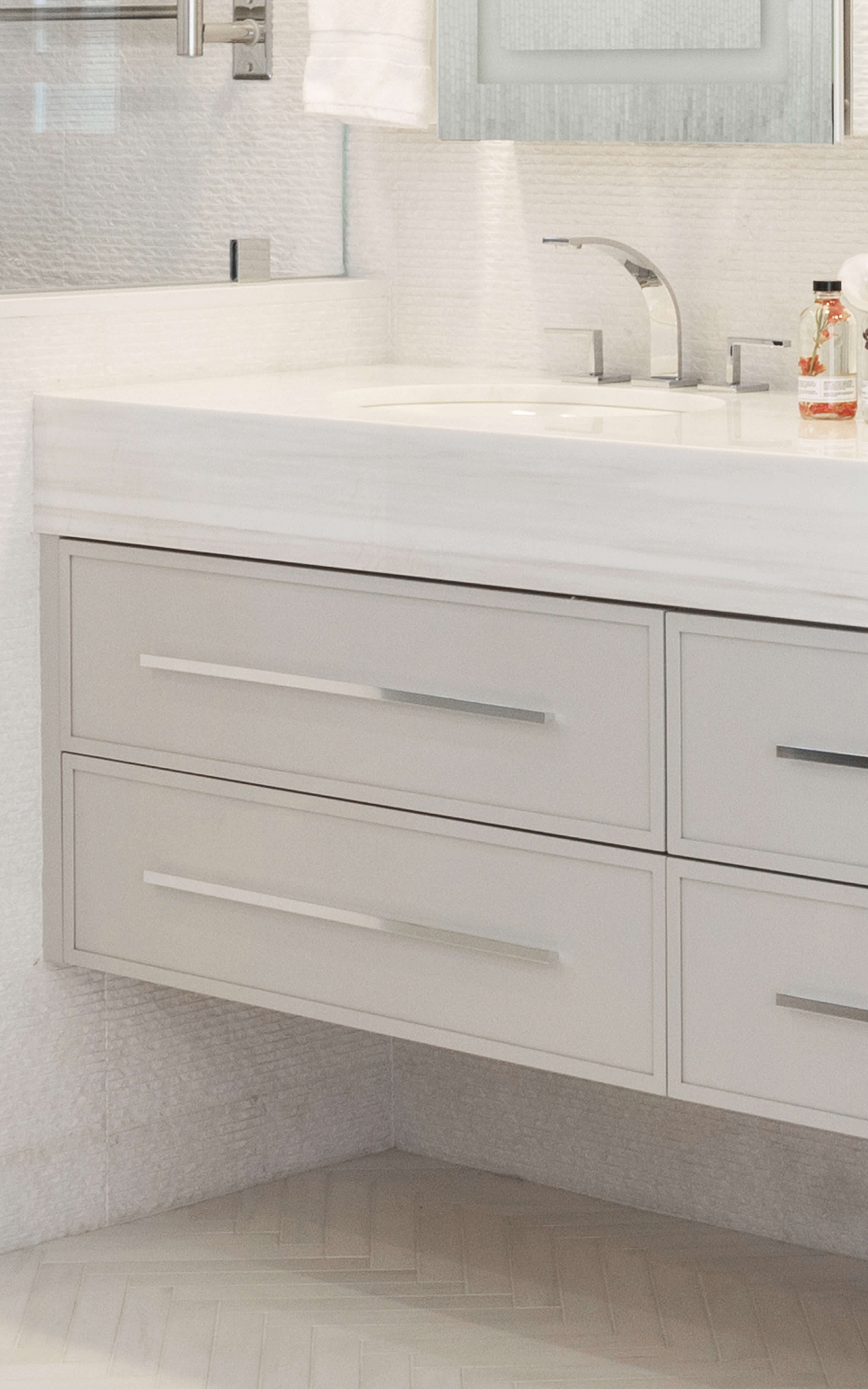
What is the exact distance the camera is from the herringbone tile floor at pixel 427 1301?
6.77 ft

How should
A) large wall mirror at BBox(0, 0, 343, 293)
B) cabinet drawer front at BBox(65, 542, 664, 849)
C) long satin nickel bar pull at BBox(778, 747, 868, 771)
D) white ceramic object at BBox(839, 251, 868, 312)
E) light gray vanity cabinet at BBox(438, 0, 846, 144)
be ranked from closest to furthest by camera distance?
long satin nickel bar pull at BBox(778, 747, 868, 771), cabinet drawer front at BBox(65, 542, 664, 849), white ceramic object at BBox(839, 251, 868, 312), light gray vanity cabinet at BBox(438, 0, 846, 144), large wall mirror at BBox(0, 0, 343, 293)

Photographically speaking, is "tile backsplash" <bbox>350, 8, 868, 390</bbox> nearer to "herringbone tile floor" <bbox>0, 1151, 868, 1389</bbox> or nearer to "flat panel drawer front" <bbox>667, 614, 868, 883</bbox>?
"flat panel drawer front" <bbox>667, 614, 868, 883</bbox>

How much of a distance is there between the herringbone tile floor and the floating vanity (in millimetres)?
351

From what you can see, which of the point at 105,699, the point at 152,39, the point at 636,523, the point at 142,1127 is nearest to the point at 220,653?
the point at 105,699

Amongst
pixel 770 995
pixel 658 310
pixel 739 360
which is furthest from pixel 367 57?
pixel 770 995

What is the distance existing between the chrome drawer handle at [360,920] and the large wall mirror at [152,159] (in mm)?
666

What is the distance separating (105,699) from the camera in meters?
2.19

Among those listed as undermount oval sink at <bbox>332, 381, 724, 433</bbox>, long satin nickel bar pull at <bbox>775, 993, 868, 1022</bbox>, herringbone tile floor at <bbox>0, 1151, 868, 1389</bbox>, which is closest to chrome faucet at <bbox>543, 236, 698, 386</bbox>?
undermount oval sink at <bbox>332, 381, 724, 433</bbox>

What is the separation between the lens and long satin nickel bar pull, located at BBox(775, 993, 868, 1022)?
5.55 ft

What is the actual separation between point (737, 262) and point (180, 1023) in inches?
42.3

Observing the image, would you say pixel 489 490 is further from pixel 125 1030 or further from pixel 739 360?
pixel 125 1030

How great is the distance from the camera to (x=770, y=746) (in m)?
1.71

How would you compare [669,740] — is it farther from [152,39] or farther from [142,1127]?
[152,39]

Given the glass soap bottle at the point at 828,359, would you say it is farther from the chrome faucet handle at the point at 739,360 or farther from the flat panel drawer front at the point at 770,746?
the flat panel drawer front at the point at 770,746
